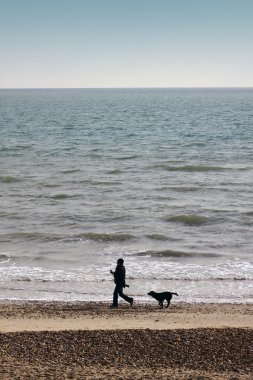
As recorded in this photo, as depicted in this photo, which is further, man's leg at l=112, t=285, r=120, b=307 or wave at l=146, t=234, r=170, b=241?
wave at l=146, t=234, r=170, b=241

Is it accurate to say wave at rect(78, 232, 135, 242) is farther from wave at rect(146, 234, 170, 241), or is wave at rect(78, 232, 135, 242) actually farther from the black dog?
the black dog

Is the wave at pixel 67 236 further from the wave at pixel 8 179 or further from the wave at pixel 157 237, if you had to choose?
the wave at pixel 8 179

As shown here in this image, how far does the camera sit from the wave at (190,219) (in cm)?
2860

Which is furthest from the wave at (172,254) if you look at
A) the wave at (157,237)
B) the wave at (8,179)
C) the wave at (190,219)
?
the wave at (8,179)

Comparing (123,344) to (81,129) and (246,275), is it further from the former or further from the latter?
(81,129)

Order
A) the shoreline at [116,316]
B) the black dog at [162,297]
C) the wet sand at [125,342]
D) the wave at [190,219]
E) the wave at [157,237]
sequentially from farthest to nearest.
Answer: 1. the wave at [190,219]
2. the wave at [157,237]
3. the black dog at [162,297]
4. the shoreline at [116,316]
5. the wet sand at [125,342]

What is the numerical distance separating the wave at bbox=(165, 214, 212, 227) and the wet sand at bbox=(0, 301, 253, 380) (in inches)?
464

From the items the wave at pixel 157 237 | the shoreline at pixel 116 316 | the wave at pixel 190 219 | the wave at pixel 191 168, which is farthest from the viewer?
the wave at pixel 191 168

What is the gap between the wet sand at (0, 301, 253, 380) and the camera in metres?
11.6

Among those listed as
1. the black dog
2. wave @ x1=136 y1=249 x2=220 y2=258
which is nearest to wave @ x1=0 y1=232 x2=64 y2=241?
wave @ x1=136 y1=249 x2=220 y2=258

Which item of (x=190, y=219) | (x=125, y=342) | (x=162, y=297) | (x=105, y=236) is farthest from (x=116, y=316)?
(x=190, y=219)

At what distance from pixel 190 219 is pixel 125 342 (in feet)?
53.8

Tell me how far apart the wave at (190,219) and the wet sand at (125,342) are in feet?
38.6

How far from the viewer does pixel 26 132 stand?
77.4 meters
